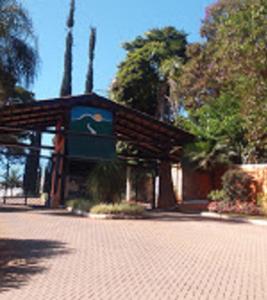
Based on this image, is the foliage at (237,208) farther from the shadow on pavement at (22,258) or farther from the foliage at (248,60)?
the shadow on pavement at (22,258)

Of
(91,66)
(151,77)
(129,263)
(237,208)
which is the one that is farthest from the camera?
(91,66)

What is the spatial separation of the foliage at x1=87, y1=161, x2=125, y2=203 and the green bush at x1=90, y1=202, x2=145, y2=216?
129cm

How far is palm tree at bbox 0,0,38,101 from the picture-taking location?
10484 millimetres

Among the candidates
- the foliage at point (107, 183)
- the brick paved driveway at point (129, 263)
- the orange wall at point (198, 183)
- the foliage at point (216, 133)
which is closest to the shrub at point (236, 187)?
the foliage at point (216, 133)

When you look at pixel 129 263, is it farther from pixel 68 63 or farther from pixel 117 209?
pixel 68 63

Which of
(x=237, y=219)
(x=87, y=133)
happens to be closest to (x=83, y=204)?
(x=87, y=133)

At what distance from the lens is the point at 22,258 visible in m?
9.49

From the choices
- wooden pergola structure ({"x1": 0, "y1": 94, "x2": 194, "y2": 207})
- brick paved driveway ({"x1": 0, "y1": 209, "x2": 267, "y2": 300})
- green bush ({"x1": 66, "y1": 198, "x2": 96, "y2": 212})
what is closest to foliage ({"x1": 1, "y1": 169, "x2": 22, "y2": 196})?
wooden pergola structure ({"x1": 0, "y1": 94, "x2": 194, "y2": 207})

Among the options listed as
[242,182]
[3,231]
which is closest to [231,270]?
[3,231]

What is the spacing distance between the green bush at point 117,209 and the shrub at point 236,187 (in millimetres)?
5893

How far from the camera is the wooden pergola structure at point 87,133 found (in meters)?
25.2

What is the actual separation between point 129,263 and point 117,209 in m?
9.98

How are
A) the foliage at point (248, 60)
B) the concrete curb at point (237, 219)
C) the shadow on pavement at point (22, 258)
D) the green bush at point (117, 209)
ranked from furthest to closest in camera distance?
the green bush at point (117, 209) < the concrete curb at point (237, 219) < the foliage at point (248, 60) < the shadow on pavement at point (22, 258)

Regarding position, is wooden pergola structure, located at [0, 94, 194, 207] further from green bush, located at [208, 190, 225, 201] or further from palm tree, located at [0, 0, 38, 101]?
palm tree, located at [0, 0, 38, 101]
